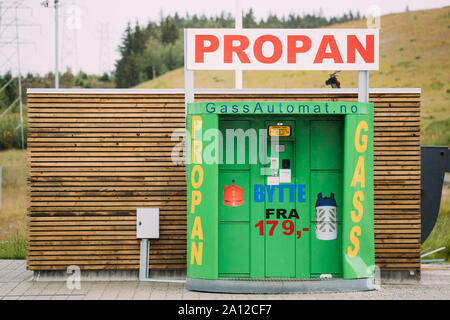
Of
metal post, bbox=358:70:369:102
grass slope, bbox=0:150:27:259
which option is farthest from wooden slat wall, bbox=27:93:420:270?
grass slope, bbox=0:150:27:259

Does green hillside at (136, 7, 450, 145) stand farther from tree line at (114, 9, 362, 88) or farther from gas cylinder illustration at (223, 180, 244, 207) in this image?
gas cylinder illustration at (223, 180, 244, 207)

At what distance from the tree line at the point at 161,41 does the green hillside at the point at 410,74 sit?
13.5 feet

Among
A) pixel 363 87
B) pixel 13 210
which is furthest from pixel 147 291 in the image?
pixel 13 210

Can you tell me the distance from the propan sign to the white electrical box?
241 centimetres

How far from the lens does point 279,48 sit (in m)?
10.0

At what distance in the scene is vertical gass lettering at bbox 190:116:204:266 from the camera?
9727 mm

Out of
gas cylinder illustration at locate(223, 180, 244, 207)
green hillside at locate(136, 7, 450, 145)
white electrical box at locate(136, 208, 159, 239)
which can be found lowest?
white electrical box at locate(136, 208, 159, 239)

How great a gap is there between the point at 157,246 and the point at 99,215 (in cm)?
106

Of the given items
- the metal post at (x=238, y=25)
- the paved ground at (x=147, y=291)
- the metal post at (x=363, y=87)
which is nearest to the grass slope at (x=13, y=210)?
the paved ground at (x=147, y=291)

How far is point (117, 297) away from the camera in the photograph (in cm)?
959

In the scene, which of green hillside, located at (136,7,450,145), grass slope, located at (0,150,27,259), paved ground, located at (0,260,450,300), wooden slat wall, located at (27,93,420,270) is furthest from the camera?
green hillside, located at (136,7,450,145)

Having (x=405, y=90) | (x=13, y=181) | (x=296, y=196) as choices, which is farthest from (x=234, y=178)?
(x=13, y=181)

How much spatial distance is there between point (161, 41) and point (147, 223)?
72369 millimetres

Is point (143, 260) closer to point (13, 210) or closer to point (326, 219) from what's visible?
point (326, 219)
